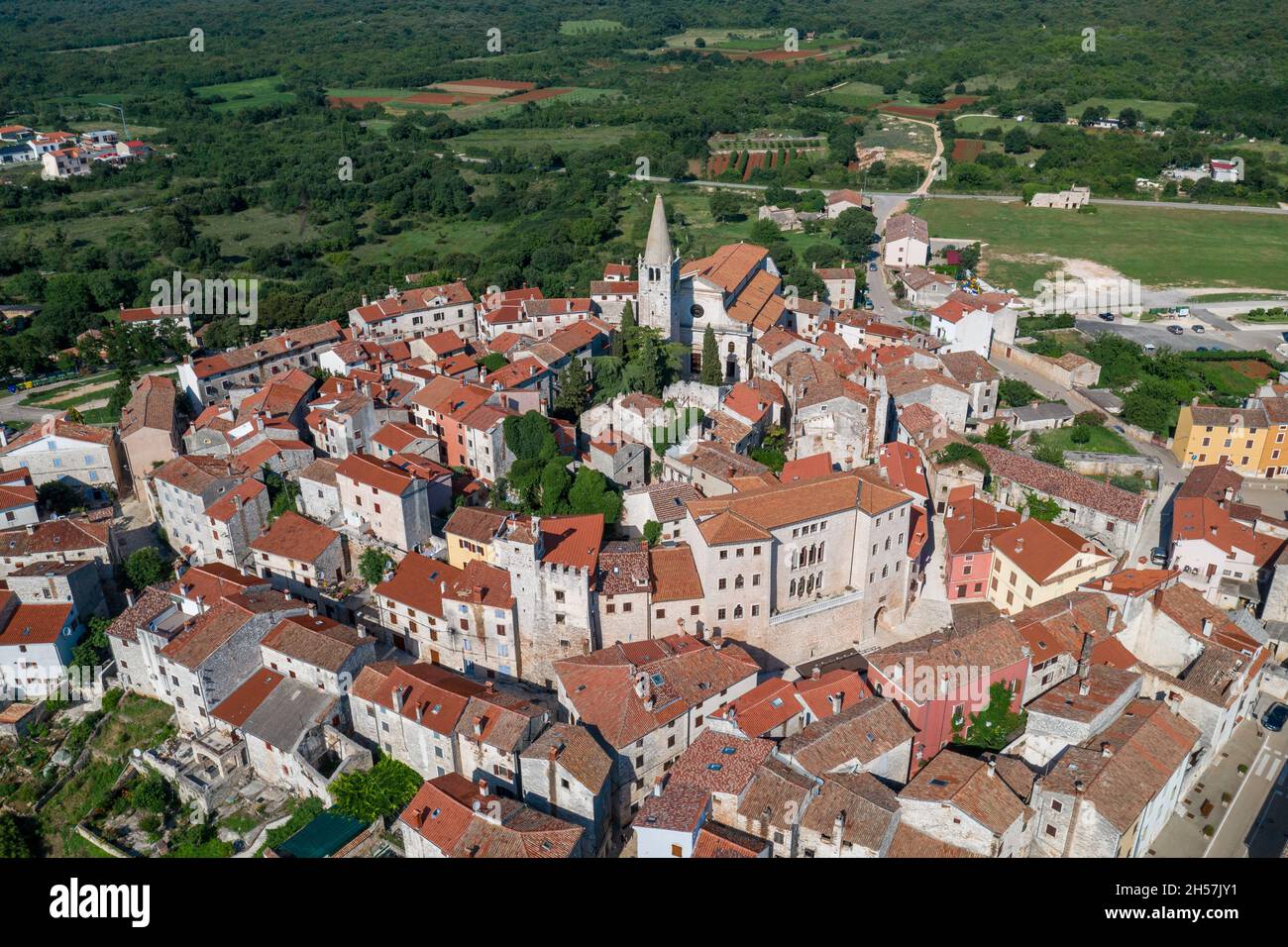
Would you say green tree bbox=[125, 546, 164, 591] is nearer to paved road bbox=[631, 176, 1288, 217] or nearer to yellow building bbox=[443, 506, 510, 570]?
yellow building bbox=[443, 506, 510, 570]

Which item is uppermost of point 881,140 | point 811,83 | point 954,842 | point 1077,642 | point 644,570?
point 811,83

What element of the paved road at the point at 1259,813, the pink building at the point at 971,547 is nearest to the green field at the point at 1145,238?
the pink building at the point at 971,547

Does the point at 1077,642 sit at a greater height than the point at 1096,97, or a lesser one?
lesser

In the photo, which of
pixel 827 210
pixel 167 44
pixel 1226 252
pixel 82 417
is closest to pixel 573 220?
pixel 827 210

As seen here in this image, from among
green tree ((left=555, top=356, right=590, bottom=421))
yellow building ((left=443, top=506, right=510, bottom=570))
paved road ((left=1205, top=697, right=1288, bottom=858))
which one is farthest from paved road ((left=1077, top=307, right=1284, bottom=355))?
yellow building ((left=443, top=506, right=510, bottom=570))
